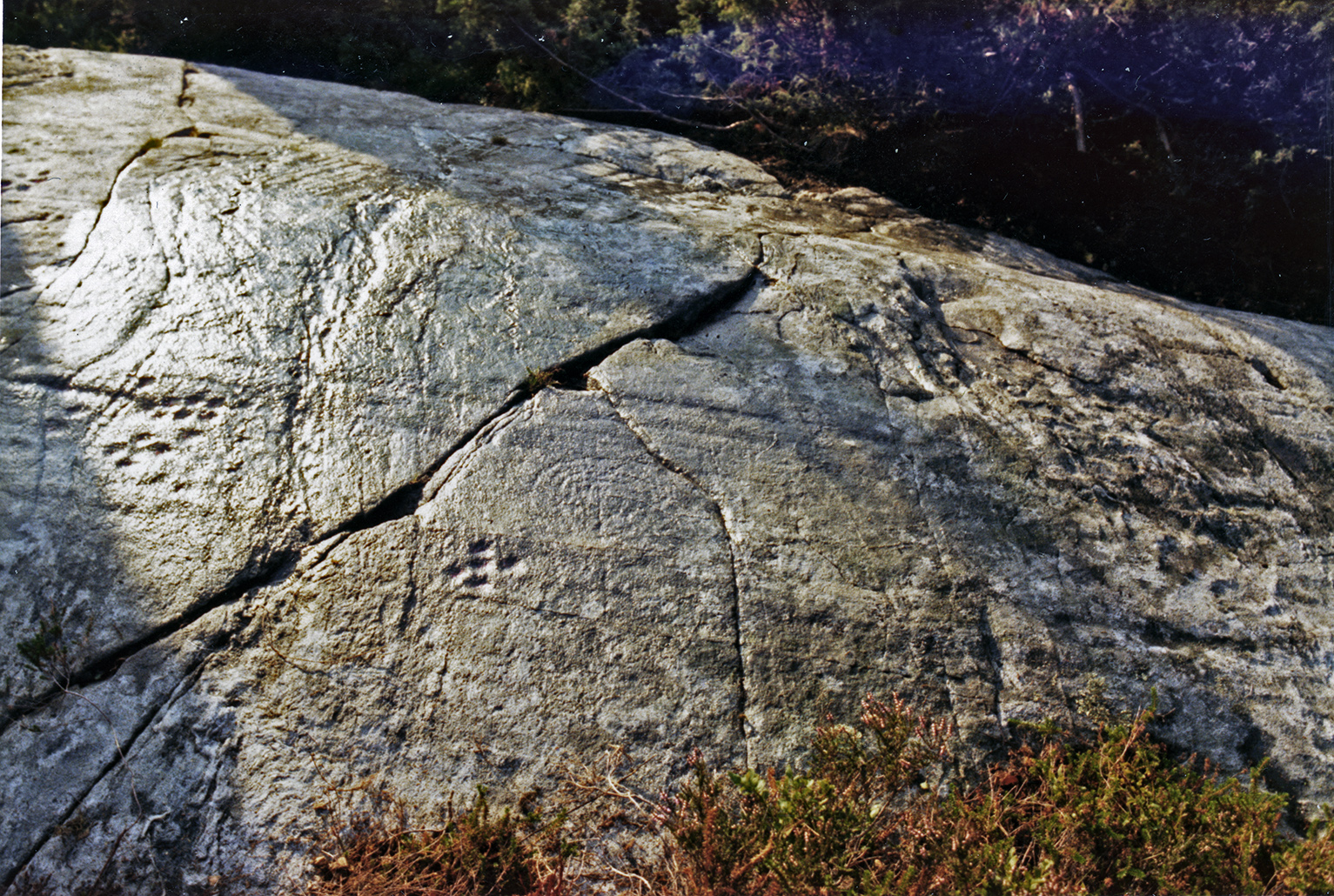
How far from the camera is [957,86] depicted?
5.21 meters

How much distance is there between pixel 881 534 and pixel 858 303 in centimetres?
130

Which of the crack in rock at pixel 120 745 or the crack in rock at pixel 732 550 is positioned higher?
the crack in rock at pixel 732 550

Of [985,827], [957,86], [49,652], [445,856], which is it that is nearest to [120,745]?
[49,652]

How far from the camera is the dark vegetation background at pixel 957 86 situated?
192 inches

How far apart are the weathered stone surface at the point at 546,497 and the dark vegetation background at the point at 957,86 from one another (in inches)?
56.8

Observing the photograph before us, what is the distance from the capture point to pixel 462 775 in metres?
2.38

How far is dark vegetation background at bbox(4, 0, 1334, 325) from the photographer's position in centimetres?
487

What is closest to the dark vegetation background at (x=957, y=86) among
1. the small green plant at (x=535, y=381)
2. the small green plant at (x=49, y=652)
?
the small green plant at (x=535, y=381)

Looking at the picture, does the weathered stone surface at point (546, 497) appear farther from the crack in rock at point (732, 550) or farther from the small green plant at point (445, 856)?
the small green plant at point (445, 856)

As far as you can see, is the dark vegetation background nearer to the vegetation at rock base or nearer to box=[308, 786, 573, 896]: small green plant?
the vegetation at rock base

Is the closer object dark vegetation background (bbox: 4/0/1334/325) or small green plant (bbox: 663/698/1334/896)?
small green plant (bbox: 663/698/1334/896)

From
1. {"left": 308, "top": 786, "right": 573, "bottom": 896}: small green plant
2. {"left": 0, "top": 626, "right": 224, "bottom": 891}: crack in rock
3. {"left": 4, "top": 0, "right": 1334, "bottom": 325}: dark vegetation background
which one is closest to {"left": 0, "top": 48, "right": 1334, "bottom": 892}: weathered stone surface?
{"left": 0, "top": 626, "right": 224, "bottom": 891}: crack in rock

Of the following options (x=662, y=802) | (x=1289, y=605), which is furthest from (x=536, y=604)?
(x=1289, y=605)

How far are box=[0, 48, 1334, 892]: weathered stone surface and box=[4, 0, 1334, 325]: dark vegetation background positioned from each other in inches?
56.8
